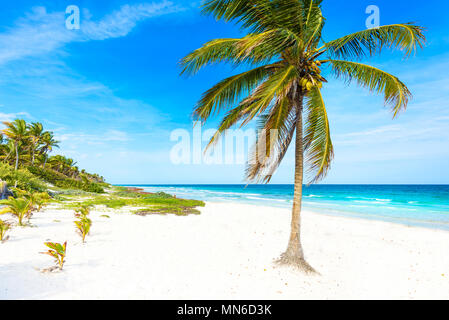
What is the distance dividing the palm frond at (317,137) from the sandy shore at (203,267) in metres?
2.59

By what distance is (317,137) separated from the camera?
5102 millimetres

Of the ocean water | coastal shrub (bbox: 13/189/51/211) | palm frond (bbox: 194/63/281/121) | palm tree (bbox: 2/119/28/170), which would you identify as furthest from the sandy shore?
palm tree (bbox: 2/119/28/170)

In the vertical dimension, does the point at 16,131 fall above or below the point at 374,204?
above

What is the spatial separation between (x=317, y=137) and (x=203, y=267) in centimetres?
423

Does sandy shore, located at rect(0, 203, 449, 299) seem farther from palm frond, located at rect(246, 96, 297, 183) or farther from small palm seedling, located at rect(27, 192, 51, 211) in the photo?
palm frond, located at rect(246, 96, 297, 183)

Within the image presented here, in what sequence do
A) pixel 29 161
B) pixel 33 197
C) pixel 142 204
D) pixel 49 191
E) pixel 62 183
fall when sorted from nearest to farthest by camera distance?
pixel 33 197, pixel 142 204, pixel 49 191, pixel 62 183, pixel 29 161

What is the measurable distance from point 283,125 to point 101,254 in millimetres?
5714

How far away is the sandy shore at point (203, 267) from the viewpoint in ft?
13.0

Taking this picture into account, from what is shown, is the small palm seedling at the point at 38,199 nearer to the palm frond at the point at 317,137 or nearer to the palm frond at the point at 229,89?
the palm frond at the point at 229,89

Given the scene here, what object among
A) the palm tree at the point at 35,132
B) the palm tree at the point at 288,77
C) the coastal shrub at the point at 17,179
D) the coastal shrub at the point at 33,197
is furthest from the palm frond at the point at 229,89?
the palm tree at the point at 35,132

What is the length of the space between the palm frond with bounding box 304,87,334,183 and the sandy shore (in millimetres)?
2586

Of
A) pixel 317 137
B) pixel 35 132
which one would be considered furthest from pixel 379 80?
pixel 35 132

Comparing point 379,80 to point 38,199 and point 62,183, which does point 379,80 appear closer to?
point 38,199
